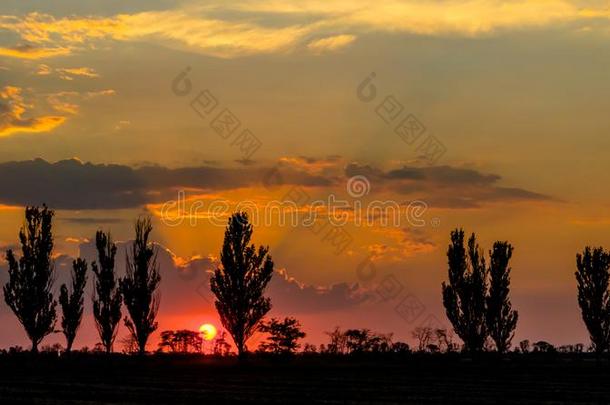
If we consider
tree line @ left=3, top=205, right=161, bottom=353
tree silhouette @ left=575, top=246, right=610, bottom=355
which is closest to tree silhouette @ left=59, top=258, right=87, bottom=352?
tree line @ left=3, top=205, right=161, bottom=353

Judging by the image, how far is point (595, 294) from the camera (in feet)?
316

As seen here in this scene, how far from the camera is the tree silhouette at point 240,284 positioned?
8062 cm

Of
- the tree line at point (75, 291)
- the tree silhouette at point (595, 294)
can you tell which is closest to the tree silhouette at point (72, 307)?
the tree line at point (75, 291)

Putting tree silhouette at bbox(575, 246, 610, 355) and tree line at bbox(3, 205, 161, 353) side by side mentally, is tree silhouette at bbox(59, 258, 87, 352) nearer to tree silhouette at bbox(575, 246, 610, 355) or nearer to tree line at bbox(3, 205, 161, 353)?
tree line at bbox(3, 205, 161, 353)

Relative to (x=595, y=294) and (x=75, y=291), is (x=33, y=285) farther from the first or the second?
(x=595, y=294)

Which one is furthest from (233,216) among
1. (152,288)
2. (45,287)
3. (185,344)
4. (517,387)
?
(185,344)

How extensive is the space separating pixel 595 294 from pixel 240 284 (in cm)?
3976

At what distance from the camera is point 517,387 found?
43750 mm

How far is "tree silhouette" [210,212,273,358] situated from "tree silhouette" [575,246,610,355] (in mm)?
35505

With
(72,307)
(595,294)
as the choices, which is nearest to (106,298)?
(72,307)

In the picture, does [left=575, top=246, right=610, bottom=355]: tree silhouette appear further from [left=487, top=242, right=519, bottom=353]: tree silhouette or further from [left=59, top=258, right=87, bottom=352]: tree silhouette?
[left=59, top=258, right=87, bottom=352]: tree silhouette

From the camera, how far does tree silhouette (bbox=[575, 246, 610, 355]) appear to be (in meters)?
92.9

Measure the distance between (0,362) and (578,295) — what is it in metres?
59.7

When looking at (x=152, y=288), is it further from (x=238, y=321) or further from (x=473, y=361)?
(x=473, y=361)
